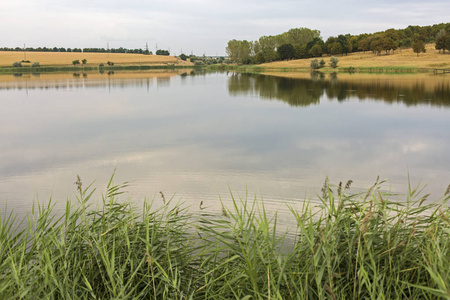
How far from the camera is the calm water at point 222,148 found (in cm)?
925

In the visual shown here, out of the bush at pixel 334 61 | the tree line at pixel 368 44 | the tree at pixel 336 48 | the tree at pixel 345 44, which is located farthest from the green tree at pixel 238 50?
the bush at pixel 334 61

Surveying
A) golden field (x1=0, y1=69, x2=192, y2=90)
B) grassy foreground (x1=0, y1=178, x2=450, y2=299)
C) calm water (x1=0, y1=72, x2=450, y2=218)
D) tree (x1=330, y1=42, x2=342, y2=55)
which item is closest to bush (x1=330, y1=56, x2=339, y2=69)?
tree (x1=330, y1=42, x2=342, y2=55)

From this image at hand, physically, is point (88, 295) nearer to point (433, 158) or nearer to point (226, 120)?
point (433, 158)

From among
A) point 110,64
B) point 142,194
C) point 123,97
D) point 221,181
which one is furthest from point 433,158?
point 110,64

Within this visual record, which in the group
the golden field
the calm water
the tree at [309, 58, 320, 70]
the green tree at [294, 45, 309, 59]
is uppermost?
the green tree at [294, 45, 309, 59]

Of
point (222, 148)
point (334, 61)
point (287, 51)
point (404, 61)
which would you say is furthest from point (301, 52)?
point (222, 148)

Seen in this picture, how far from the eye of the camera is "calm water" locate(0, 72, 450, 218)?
9.25m

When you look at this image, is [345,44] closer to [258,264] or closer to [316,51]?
[316,51]

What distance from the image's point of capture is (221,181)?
9.54 m

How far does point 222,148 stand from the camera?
43.8 ft

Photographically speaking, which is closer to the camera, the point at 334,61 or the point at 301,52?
the point at 334,61

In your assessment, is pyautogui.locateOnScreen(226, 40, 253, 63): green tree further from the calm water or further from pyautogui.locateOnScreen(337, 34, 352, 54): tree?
the calm water

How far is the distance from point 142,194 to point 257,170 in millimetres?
3202

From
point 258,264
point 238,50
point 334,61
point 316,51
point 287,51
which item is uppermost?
point 238,50
